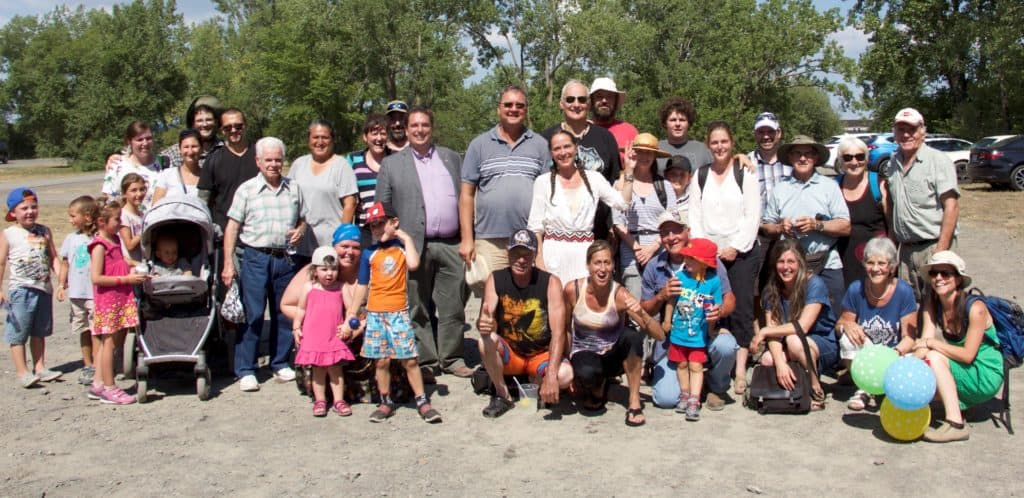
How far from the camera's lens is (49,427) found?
212 inches

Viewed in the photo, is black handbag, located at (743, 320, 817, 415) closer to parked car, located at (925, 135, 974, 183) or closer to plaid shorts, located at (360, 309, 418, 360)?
plaid shorts, located at (360, 309, 418, 360)

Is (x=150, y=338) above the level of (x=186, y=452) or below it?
above

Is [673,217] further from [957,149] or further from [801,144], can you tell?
[957,149]

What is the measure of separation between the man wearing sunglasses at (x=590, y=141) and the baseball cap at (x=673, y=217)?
48 cm

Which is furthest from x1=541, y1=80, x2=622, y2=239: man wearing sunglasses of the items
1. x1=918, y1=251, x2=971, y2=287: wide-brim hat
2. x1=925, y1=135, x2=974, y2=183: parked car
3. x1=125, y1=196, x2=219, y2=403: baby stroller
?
x1=925, y1=135, x2=974, y2=183: parked car

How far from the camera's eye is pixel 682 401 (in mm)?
5582

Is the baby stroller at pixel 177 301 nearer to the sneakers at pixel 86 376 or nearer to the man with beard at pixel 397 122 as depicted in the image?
the sneakers at pixel 86 376

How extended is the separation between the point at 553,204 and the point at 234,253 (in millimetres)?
2602

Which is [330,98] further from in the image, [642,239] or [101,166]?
[642,239]

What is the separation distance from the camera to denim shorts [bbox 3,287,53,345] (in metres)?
6.21

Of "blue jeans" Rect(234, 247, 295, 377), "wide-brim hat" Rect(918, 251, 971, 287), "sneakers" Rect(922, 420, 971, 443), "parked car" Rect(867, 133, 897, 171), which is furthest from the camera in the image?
"parked car" Rect(867, 133, 897, 171)

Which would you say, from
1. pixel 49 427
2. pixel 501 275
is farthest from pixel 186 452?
pixel 501 275

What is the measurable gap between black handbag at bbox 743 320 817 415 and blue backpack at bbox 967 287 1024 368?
3.67ft

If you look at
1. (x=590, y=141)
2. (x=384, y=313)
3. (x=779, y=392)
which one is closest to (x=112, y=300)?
(x=384, y=313)
